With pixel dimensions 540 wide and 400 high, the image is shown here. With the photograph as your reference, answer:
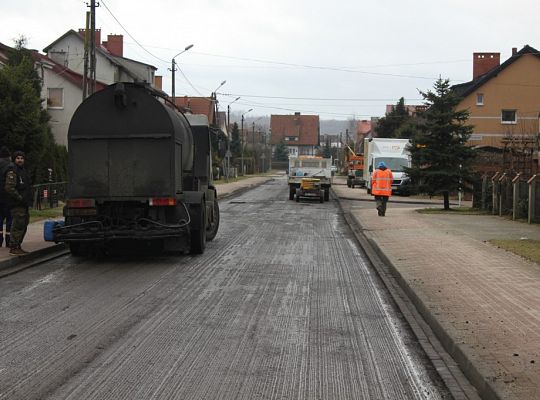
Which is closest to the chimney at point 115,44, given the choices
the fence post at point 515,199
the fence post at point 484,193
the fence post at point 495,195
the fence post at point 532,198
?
the fence post at point 484,193

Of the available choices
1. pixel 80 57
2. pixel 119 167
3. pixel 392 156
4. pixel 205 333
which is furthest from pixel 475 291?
pixel 80 57

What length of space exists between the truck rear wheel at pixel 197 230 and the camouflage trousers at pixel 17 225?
9.84 ft

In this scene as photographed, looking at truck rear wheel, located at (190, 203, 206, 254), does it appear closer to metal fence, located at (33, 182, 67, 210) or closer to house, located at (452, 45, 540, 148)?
metal fence, located at (33, 182, 67, 210)

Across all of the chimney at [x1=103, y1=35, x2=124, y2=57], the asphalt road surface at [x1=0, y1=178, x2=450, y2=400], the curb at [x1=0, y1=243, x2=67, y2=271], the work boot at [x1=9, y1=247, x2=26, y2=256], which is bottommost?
the asphalt road surface at [x1=0, y1=178, x2=450, y2=400]

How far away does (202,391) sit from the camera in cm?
503

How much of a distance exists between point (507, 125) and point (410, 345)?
51827 millimetres

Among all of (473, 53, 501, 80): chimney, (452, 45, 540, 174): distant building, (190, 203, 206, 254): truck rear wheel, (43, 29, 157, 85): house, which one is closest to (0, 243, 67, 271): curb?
(190, 203, 206, 254): truck rear wheel

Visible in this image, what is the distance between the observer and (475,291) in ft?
28.2

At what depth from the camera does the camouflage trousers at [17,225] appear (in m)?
11.4

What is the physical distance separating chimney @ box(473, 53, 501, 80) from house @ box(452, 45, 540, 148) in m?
2.12

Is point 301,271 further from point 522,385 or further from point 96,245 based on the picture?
point 522,385

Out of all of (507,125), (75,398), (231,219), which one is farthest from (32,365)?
(507,125)

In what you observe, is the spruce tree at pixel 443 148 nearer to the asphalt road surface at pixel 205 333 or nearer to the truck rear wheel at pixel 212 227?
the truck rear wheel at pixel 212 227

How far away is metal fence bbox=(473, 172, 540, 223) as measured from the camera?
1869cm
